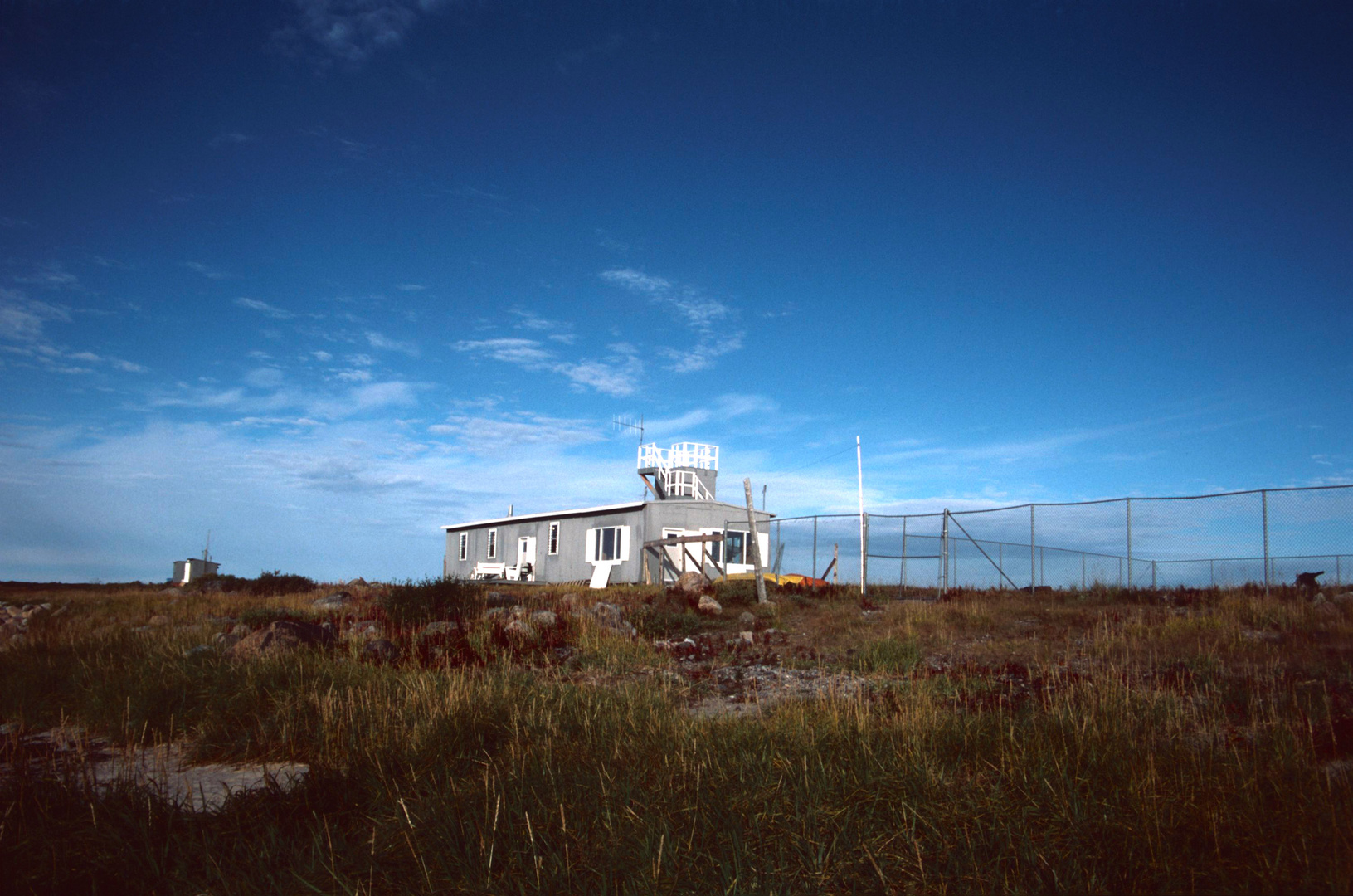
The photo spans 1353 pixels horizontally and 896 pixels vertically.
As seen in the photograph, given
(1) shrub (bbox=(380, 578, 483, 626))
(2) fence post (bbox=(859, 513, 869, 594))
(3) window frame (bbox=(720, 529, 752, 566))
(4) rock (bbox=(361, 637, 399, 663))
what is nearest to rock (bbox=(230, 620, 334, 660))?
(4) rock (bbox=(361, 637, 399, 663))

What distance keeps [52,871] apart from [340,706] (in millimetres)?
2544

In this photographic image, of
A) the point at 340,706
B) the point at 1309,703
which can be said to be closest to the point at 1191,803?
the point at 1309,703

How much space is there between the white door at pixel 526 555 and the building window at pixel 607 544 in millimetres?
3833

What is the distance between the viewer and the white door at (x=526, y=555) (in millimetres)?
30891

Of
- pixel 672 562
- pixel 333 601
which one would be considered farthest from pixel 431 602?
pixel 672 562

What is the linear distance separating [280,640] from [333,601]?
10639 millimetres

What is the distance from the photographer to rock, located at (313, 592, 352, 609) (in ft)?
58.9

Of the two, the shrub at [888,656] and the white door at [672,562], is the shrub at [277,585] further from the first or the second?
the shrub at [888,656]

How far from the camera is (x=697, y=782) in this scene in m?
3.98

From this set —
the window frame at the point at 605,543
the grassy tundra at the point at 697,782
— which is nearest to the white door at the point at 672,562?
the window frame at the point at 605,543

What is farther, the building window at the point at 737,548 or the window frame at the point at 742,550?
the building window at the point at 737,548

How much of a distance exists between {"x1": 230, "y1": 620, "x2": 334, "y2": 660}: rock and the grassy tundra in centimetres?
62

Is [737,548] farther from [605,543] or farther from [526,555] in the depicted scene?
[526,555]

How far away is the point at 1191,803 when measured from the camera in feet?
11.5
